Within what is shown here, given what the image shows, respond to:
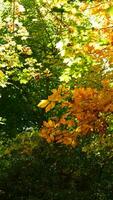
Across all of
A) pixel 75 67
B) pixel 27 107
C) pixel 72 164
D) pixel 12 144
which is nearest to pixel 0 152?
pixel 12 144

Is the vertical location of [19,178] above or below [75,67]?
above

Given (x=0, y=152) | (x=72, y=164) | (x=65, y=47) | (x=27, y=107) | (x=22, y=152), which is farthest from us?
(x=27, y=107)

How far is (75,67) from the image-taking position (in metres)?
6.77

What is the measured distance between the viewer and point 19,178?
15023 millimetres

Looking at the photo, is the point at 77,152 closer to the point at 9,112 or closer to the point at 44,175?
the point at 44,175

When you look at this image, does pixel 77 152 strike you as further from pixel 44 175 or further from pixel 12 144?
pixel 12 144

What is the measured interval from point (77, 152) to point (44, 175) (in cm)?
146

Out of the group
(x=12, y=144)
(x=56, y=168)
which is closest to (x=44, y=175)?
(x=56, y=168)

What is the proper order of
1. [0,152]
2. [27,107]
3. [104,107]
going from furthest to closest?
1. [27,107]
2. [0,152]
3. [104,107]

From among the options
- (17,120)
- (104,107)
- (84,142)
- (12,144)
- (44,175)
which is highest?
(17,120)

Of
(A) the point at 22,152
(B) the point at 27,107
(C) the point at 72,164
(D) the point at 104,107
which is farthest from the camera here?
(B) the point at 27,107

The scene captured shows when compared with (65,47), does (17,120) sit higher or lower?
higher

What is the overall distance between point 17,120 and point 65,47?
25437mm

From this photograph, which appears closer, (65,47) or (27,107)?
(65,47)
